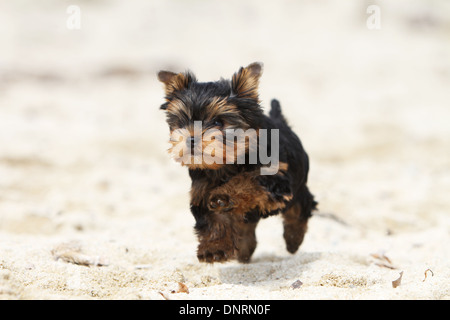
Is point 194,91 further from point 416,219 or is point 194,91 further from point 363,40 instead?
point 363,40

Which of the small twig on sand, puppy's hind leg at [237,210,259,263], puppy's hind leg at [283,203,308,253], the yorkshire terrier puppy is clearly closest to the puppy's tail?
the yorkshire terrier puppy

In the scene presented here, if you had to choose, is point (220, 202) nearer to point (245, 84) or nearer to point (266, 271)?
point (266, 271)

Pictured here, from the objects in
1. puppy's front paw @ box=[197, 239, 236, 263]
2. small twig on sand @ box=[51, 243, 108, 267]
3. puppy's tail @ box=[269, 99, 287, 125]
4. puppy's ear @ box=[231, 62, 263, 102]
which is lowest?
small twig on sand @ box=[51, 243, 108, 267]

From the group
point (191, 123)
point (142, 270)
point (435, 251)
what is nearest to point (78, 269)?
point (142, 270)

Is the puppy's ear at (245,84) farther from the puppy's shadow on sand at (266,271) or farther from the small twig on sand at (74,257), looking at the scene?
the small twig on sand at (74,257)

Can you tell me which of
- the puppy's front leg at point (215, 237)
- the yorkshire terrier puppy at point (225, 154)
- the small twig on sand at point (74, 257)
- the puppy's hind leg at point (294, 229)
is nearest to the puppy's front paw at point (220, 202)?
the yorkshire terrier puppy at point (225, 154)

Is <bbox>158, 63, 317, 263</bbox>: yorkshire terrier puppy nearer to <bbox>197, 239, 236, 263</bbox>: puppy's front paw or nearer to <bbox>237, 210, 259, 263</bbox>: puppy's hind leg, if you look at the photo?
<bbox>197, 239, 236, 263</bbox>: puppy's front paw

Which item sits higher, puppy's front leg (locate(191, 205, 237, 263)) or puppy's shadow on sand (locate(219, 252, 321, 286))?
puppy's front leg (locate(191, 205, 237, 263))
